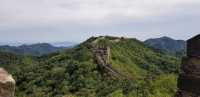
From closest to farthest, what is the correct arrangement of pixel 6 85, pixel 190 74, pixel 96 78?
pixel 6 85 → pixel 190 74 → pixel 96 78

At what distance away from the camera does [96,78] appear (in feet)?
336

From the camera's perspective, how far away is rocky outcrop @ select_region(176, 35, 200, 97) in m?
15.7

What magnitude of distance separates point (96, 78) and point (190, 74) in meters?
86.7

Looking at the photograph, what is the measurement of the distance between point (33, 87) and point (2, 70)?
10254 cm

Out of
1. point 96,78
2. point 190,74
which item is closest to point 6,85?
point 190,74

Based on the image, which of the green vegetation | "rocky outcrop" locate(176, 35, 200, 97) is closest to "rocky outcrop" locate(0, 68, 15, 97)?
"rocky outcrop" locate(176, 35, 200, 97)

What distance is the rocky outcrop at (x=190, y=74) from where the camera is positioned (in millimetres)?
15703

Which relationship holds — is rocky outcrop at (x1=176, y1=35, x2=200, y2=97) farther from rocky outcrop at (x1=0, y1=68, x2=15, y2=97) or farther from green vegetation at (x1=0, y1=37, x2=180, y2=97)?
green vegetation at (x1=0, y1=37, x2=180, y2=97)

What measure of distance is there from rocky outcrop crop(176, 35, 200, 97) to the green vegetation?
50170 mm

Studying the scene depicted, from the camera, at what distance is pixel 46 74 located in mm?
118500

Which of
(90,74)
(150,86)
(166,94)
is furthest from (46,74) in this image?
(166,94)

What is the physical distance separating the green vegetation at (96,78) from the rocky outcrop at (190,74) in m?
50.2

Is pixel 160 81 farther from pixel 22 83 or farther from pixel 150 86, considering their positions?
pixel 22 83

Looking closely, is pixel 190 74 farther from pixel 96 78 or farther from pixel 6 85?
pixel 96 78
